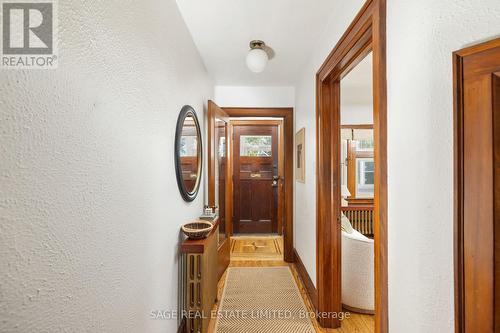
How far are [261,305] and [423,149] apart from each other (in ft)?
6.93

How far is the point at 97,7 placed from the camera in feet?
2.63

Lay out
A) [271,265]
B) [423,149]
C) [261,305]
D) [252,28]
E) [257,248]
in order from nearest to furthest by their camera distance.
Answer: [423,149]
[252,28]
[261,305]
[271,265]
[257,248]

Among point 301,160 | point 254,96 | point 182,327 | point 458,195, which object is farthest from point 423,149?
point 254,96

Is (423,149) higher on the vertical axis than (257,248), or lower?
higher

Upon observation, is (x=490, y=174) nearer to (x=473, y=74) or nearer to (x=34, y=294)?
(x=473, y=74)

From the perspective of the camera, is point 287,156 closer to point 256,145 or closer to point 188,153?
point 256,145

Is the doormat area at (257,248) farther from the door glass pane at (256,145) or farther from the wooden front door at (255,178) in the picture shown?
the door glass pane at (256,145)

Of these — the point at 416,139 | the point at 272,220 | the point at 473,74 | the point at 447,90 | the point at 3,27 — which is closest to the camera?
the point at 3,27

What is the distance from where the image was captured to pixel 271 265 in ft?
10.9

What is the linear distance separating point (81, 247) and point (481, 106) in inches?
46.6

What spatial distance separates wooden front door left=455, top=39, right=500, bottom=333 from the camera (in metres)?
0.60

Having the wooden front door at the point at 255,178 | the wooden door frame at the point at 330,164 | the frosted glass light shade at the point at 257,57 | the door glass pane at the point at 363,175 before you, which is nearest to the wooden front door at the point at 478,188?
the wooden door frame at the point at 330,164

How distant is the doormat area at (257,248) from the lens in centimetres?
368

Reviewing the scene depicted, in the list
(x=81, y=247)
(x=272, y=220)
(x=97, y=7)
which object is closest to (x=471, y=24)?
(x=97, y=7)
